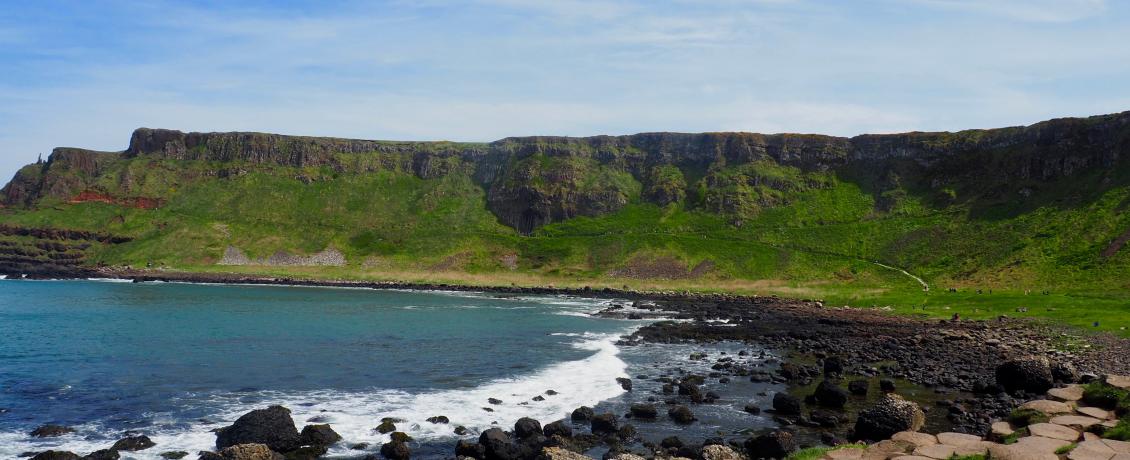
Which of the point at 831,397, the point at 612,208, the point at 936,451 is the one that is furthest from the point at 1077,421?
the point at 612,208

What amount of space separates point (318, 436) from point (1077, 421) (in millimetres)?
25548

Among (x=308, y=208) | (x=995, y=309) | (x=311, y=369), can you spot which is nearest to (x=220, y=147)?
(x=308, y=208)

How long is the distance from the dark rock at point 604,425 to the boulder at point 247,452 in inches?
488

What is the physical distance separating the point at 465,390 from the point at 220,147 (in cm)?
17812

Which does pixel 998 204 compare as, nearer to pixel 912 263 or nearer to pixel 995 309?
pixel 912 263

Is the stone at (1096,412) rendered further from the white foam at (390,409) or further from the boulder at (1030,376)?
the white foam at (390,409)

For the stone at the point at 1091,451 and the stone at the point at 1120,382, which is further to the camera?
the stone at the point at 1120,382

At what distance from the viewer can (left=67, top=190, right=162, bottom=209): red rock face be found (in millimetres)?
168875

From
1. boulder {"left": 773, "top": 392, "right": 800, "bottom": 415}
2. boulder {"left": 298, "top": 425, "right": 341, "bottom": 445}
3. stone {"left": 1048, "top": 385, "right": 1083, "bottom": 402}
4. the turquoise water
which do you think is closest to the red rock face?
the turquoise water

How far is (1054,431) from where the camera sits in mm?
19703

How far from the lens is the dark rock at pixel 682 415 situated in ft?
98.9

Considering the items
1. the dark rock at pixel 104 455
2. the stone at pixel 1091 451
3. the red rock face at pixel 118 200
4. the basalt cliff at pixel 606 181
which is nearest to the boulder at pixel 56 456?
the dark rock at pixel 104 455

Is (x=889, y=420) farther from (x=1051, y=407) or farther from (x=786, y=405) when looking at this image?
(x=786, y=405)

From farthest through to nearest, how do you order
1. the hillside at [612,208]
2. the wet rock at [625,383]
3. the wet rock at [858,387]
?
the hillside at [612,208] → the wet rock at [625,383] → the wet rock at [858,387]
